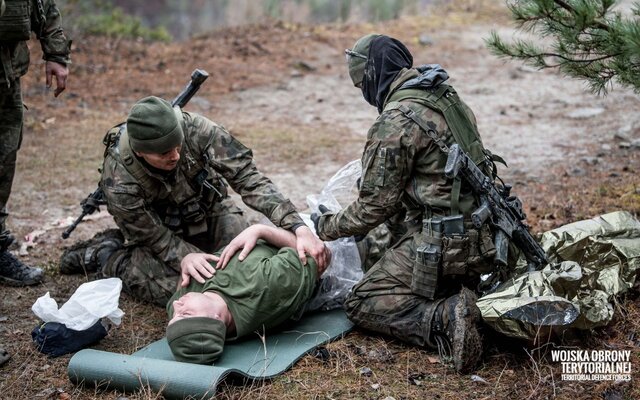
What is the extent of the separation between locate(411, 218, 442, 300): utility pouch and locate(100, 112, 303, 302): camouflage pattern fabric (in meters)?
0.80

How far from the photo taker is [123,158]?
4008mm

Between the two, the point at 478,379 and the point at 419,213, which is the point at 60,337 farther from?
the point at 478,379

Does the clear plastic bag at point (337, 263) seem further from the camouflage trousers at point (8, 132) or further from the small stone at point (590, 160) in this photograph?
the small stone at point (590, 160)

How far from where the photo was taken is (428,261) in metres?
3.56

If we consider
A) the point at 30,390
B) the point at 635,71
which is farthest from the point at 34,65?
the point at 635,71

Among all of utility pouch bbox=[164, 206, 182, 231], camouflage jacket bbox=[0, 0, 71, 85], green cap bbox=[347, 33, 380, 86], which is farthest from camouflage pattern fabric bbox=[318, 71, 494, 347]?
camouflage jacket bbox=[0, 0, 71, 85]

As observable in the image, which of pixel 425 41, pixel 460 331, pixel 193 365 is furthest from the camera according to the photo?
pixel 425 41

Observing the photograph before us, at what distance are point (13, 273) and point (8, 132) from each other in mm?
897

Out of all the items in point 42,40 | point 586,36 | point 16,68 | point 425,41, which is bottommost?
point 425,41

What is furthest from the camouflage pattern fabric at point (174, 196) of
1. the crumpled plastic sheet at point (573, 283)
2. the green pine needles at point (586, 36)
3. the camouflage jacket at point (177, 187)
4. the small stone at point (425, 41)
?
the small stone at point (425, 41)

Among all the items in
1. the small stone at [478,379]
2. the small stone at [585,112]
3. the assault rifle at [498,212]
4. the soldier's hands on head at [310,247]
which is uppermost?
the assault rifle at [498,212]

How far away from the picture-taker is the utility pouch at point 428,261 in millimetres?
3551

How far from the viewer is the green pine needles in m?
3.47

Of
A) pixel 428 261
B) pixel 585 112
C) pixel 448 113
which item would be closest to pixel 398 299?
pixel 428 261
